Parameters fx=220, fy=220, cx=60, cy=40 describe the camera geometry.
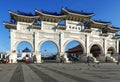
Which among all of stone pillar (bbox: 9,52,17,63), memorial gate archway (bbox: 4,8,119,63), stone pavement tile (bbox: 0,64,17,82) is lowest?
stone pavement tile (bbox: 0,64,17,82)

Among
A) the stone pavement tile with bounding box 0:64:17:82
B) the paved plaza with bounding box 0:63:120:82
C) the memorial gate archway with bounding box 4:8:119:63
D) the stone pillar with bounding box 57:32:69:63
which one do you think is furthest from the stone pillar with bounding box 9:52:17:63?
the paved plaza with bounding box 0:63:120:82

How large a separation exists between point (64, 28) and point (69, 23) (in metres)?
2.64

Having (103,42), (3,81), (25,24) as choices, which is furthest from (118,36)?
(3,81)

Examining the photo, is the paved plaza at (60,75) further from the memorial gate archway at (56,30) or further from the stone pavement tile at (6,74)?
the memorial gate archway at (56,30)

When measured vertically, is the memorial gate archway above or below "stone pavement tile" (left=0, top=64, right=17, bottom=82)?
above

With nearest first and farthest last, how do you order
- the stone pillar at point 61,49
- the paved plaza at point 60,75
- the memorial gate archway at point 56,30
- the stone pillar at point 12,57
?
1. the paved plaza at point 60,75
2. the stone pillar at point 12,57
3. the memorial gate archway at point 56,30
4. the stone pillar at point 61,49

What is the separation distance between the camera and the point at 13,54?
57.5 metres

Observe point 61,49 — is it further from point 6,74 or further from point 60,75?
point 60,75

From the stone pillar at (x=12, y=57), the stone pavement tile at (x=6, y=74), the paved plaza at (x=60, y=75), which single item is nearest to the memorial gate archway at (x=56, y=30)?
the stone pillar at (x=12, y=57)

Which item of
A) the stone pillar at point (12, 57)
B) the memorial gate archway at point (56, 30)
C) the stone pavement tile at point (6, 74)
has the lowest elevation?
the stone pavement tile at point (6, 74)

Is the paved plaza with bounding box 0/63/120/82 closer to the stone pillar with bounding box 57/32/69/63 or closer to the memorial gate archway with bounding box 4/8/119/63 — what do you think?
the memorial gate archway with bounding box 4/8/119/63

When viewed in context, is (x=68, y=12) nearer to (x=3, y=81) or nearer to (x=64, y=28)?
(x=64, y=28)

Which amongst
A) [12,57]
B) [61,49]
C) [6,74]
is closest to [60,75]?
[6,74]

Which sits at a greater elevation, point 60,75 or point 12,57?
point 12,57
